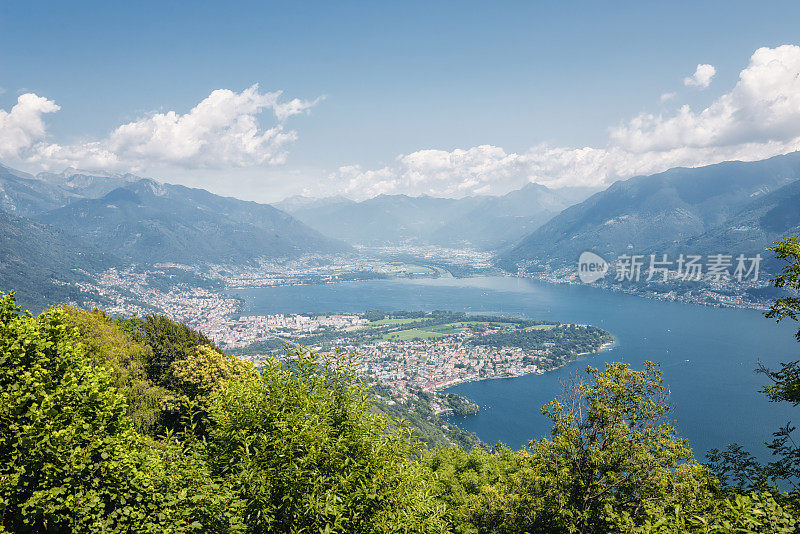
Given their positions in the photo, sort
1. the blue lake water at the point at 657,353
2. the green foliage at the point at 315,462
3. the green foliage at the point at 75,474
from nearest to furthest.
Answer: the green foliage at the point at 75,474 < the green foliage at the point at 315,462 < the blue lake water at the point at 657,353

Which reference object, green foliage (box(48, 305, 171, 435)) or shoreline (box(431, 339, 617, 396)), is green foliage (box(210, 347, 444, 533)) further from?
shoreline (box(431, 339, 617, 396))

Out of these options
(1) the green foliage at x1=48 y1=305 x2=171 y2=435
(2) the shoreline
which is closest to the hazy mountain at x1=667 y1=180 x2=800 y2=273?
(2) the shoreline

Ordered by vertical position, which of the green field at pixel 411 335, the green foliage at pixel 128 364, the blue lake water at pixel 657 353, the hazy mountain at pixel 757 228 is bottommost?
the green field at pixel 411 335

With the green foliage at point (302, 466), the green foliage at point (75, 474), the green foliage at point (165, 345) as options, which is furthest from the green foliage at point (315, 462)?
the green foliage at point (165, 345)

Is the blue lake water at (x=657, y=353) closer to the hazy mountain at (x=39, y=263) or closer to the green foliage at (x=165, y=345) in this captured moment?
the green foliage at (x=165, y=345)

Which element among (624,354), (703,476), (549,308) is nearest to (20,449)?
(703,476)

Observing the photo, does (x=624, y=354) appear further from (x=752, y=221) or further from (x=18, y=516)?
(x=752, y=221)
